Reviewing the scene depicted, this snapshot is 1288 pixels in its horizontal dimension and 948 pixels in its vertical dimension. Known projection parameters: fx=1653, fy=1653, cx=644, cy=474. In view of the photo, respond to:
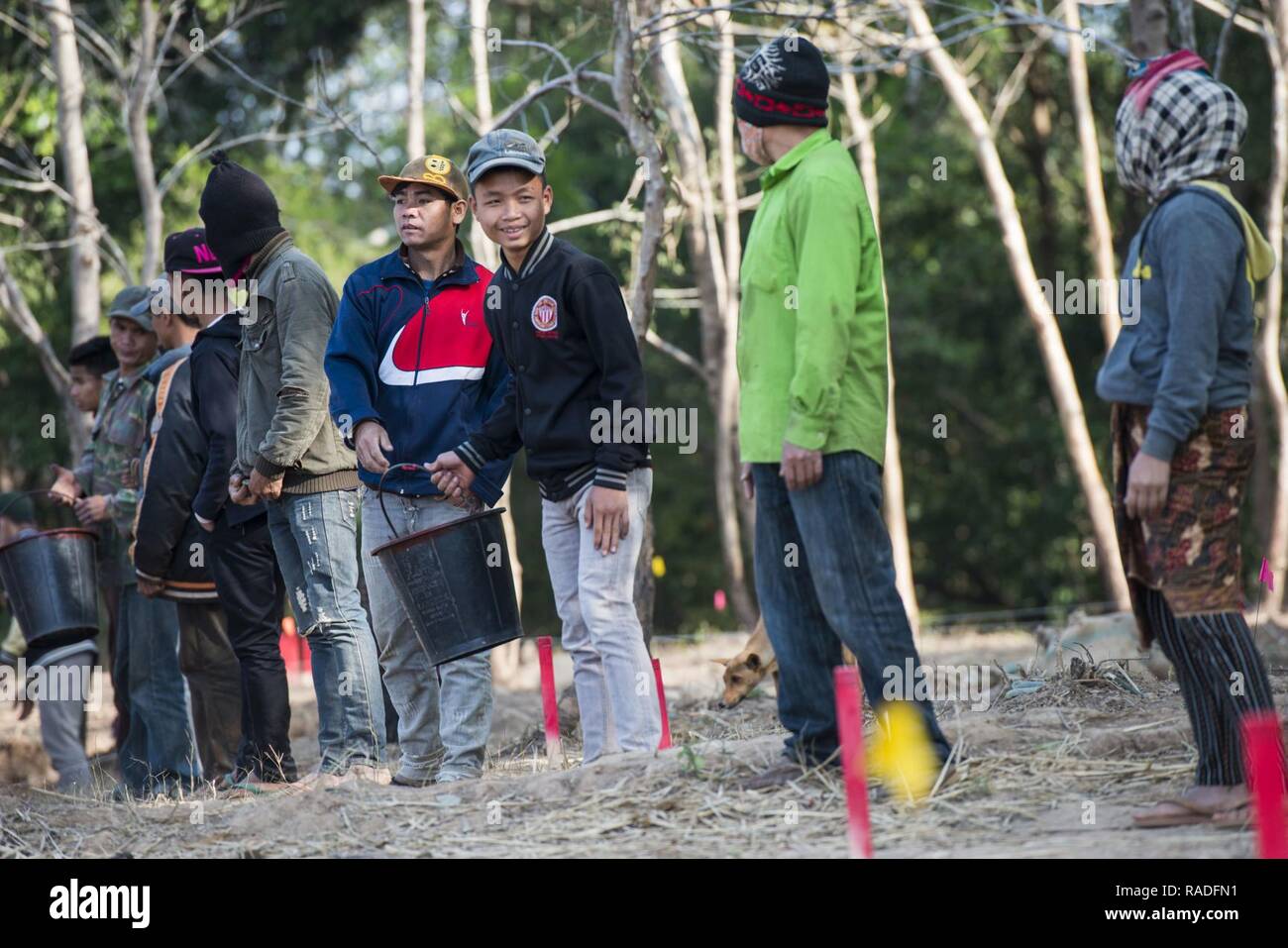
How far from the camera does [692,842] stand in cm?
458

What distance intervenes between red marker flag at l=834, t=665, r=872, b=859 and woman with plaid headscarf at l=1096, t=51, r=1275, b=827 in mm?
814

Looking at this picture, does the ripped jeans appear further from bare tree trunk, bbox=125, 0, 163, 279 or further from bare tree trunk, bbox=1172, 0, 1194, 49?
bare tree trunk, bbox=125, 0, 163, 279

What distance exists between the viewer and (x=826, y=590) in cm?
477

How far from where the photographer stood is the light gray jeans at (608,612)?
5562 mm

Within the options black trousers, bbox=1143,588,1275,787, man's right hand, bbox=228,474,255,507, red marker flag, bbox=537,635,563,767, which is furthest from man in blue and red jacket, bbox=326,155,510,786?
black trousers, bbox=1143,588,1275,787

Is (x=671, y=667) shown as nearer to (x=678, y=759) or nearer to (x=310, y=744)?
(x=310, y=744)

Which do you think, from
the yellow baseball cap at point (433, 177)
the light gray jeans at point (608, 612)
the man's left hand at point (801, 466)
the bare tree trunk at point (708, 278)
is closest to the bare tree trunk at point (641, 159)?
the yellow baseball cap at point (433, 177)

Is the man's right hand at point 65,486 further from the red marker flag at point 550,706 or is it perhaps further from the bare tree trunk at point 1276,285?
the bare tree trunk at point 1276,285

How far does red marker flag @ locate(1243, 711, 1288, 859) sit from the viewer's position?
3.45m

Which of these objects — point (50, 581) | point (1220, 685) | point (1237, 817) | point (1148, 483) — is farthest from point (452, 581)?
point (50, 581)

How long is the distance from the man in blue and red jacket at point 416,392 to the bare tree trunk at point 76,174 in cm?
616

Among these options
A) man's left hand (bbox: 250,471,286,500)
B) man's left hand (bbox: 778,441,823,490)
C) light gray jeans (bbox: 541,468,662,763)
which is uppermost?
man's left hand (bbox: 250,471,286,500)

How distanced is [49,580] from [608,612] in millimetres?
3405
